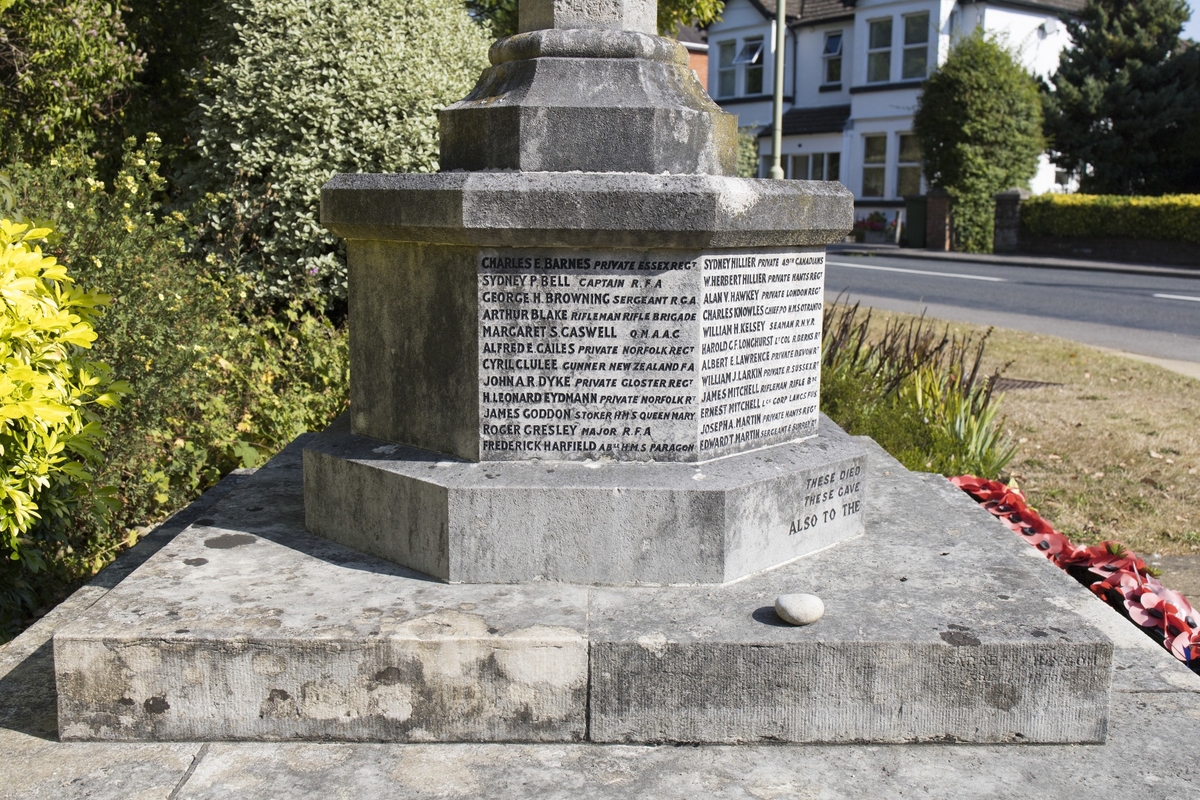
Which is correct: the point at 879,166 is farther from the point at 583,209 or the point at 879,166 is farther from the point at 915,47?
the point at 583,209

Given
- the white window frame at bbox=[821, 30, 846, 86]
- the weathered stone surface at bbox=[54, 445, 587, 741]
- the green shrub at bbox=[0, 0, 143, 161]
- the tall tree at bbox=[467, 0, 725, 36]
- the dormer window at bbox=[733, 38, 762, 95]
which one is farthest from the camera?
the dormer window at bbox=[733, 38, 762, 95]

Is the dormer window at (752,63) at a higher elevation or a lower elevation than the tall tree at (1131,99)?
higher

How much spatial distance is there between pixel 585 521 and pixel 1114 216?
25.0m

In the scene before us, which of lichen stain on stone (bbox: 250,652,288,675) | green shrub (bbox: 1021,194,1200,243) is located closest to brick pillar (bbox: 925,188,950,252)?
green shrub (bbox: 1021,194,1200,243)

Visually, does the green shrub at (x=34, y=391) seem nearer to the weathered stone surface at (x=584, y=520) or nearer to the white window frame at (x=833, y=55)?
the weathered stone surface at (x=584, y=520)

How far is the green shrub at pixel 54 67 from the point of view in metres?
7.34

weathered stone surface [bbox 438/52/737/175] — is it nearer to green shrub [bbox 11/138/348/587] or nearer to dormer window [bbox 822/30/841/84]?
green shrub [bbox 11/138/348/587]

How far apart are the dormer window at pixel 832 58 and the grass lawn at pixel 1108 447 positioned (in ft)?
90.5

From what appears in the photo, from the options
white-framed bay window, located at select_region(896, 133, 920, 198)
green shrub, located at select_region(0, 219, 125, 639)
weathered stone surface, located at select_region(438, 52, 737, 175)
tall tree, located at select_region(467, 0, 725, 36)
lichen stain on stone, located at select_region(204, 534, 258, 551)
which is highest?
tall tree, located at select_region(467, 0, 725, 36)

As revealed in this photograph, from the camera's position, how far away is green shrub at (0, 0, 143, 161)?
7.34 meters

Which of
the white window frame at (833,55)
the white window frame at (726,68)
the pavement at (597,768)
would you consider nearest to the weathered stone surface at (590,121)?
the pavement at (597,768)

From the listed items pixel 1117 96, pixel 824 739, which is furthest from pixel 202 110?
pixel 1117 96

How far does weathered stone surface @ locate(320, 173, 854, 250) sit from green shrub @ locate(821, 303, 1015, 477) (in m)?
2.75

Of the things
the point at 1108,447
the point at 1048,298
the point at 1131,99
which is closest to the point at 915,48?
the point at 1131,99
